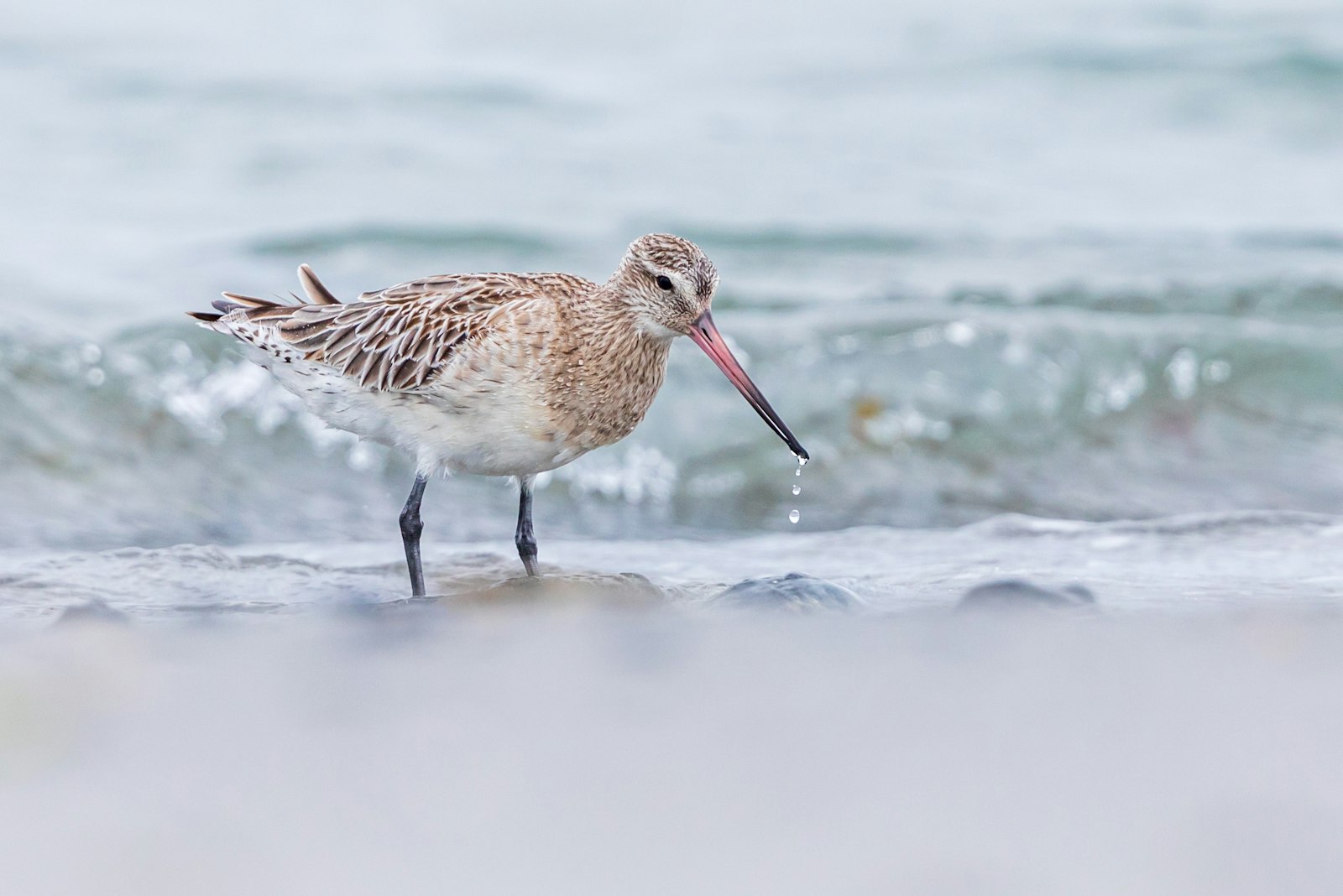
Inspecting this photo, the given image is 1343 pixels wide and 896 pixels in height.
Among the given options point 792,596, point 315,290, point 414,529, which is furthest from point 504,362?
point 792,596

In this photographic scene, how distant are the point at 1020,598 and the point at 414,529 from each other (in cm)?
256

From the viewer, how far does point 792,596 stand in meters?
5.34

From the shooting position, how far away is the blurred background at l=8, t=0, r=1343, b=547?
864 centimetres

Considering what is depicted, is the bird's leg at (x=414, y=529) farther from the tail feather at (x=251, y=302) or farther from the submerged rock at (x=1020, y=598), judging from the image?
the submerged rock at (x=1020, y=598)

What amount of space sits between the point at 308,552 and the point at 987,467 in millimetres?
4037

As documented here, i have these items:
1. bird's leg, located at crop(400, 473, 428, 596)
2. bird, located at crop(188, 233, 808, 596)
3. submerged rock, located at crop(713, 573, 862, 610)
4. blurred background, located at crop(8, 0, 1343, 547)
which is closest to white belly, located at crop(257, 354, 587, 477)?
bird, located at crop(188, 233, 808, 596)

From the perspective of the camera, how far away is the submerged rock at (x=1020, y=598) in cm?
492

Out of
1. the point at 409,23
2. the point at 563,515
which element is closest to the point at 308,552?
the point at 563,515

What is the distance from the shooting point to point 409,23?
60.0 feet

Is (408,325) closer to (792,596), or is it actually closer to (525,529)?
(525,529)

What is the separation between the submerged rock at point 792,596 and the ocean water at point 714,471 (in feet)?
0.34

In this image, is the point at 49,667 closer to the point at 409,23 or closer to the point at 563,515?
the point at 563,515

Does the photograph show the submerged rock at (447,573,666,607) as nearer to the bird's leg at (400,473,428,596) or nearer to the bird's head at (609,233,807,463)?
the bird's leg at (400,473,428,596)

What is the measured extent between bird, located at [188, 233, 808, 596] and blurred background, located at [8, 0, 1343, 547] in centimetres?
179
